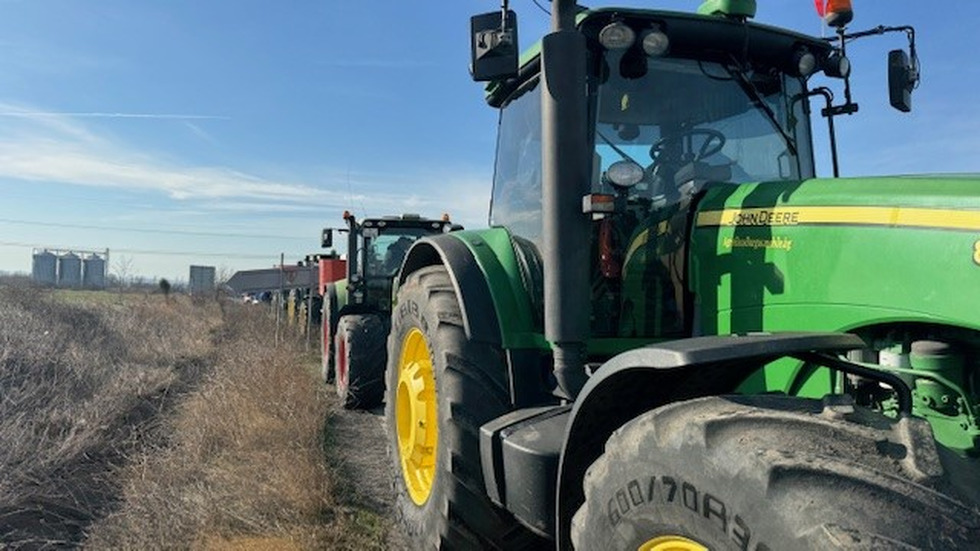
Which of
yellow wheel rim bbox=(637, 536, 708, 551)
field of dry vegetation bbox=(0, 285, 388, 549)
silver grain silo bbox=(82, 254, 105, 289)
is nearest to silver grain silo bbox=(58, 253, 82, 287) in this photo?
silver grain silo bbox=(82, 254, 105, 289)

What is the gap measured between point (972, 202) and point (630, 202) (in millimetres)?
1370

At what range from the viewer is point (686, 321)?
3076mm

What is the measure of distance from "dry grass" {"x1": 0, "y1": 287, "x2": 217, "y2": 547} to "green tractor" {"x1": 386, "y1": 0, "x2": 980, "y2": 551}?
7.89ft

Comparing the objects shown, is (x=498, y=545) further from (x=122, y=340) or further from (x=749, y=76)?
(x=122, y=340)

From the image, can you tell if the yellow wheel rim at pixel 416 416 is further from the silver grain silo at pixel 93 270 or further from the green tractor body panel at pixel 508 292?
the silver grain silo at pixel 93 270

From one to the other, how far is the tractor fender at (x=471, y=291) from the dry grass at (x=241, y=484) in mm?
1623

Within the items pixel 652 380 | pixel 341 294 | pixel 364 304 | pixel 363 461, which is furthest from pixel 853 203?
pixel 341 294

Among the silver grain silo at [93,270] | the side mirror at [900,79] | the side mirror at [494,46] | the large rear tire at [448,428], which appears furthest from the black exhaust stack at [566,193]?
the silver grain silo at [93,270]

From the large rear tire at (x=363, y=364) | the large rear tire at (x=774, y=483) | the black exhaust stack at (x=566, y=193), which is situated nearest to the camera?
the large rear tire at (x=774, y=483)

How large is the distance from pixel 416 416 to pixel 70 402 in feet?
17.5

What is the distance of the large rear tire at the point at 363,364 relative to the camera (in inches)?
343

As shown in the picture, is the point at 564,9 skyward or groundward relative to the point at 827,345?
skyward

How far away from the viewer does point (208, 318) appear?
24.7m

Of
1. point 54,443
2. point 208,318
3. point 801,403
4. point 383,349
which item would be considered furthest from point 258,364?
point 208,318
